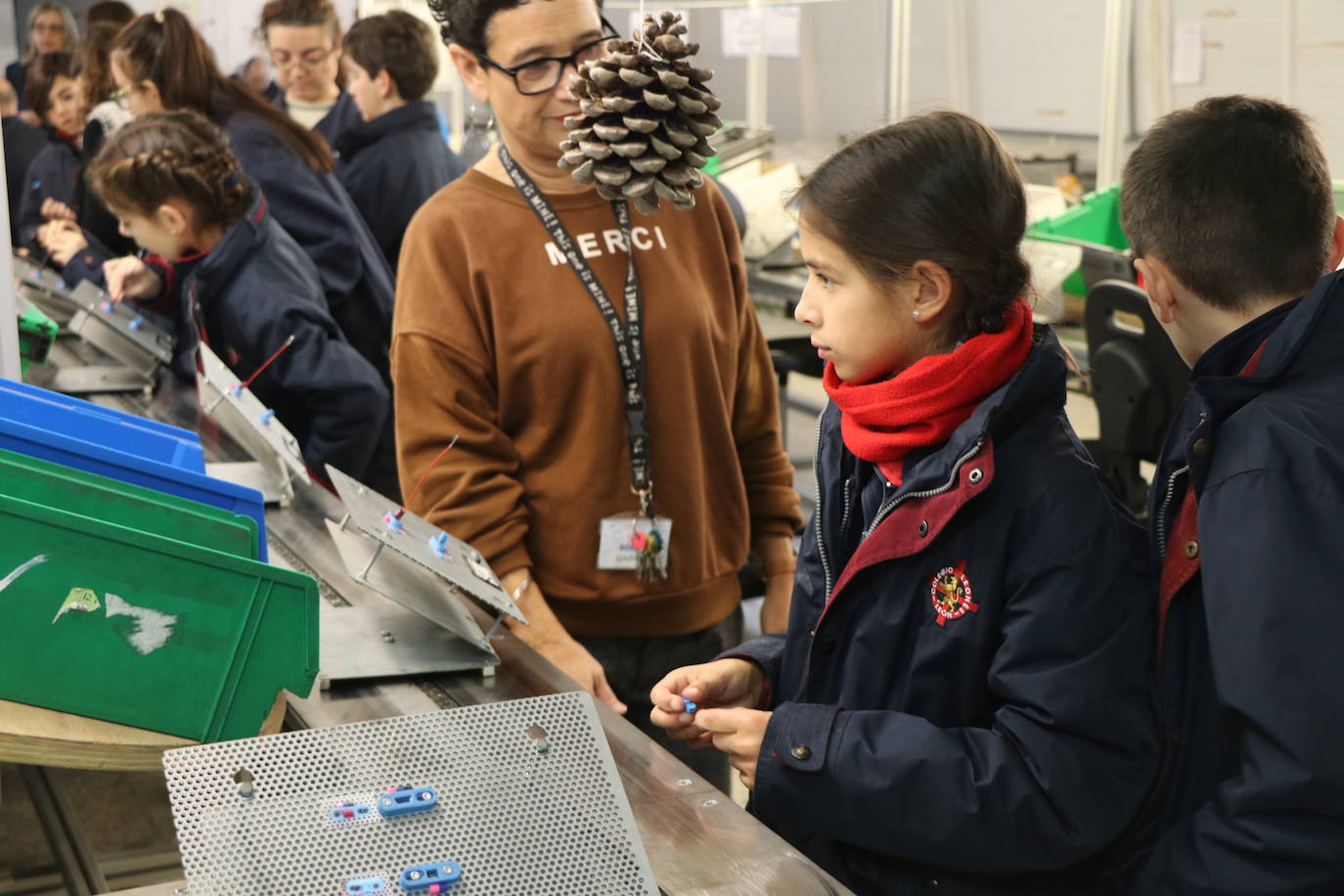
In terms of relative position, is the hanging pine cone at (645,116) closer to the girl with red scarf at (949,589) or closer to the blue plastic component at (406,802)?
the girl with red scarf at (949,589)

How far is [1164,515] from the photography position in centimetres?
131

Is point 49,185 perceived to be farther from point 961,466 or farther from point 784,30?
point 961,466

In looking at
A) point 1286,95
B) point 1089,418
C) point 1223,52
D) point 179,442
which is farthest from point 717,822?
point 1089,418

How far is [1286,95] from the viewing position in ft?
14.8

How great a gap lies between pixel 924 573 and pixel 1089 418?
516 cm

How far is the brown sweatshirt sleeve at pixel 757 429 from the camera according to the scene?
2021mm

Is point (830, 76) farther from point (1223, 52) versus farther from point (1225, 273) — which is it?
point (1225, 273)

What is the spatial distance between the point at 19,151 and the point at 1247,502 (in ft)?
20.1

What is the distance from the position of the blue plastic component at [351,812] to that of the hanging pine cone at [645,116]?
0.71 m

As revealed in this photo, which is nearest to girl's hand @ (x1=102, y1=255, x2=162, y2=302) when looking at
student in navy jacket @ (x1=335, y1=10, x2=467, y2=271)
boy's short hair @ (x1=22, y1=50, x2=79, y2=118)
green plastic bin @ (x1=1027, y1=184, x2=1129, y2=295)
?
student in navy jacket @ (x1=335, y1=10, x2=467, y2=271)

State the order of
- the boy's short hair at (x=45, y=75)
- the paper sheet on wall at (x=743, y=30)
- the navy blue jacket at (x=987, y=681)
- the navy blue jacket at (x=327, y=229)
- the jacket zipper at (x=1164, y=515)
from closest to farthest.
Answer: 1. the navy blue jacket at (x=987, y=681)
2. the jacket zipper at (x=1164, y=515)
3. the navy blue jacket at (x=327, y=229)
4. the boy's short hair at (x=45, y=75)
5. the paper sheet on wall at (x=743, y=30)

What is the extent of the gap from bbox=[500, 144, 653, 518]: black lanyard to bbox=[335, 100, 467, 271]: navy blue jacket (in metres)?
2.05

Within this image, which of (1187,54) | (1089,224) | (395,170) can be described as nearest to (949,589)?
(395,170)

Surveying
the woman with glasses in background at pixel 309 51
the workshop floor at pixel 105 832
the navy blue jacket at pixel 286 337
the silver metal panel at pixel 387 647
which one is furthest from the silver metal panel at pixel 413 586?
the woman with glasses in background at pixel 309 51
